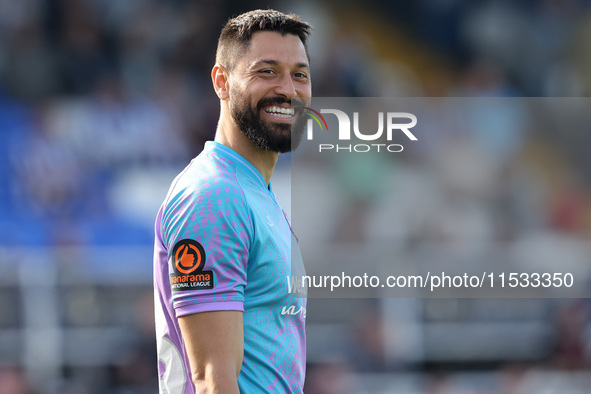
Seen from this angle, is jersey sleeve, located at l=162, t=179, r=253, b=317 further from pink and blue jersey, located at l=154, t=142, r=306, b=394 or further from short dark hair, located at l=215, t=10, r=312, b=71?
short dark hair, located at l=215, t=10, r=312, b=71

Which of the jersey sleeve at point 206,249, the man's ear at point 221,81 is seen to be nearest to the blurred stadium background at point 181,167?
the man's ear at point 221,81

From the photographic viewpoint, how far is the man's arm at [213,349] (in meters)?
2.00

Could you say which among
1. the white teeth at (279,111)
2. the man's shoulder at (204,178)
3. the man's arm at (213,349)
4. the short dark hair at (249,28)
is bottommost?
the man's arm at (213,349)

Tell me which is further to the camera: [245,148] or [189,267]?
[245,148]

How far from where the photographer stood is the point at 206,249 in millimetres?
2033

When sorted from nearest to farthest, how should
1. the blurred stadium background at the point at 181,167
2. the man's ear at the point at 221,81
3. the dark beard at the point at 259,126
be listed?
the dark beard at the point at 259,126
the man's ear at the point at 221,81
the blurred stadium background at the point at 181,167

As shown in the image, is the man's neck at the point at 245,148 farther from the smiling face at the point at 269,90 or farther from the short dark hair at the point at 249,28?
the short dark hair at the point at 249,28

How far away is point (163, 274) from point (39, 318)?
15.4 ft

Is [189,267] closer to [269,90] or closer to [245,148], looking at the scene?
[245,148]

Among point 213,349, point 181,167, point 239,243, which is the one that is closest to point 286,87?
point 239,243

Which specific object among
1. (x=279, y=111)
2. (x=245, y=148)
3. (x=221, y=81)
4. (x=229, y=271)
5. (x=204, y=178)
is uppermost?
(x=221, y=81)

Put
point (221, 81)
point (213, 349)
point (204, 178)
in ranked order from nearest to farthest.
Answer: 1. point (213, 349)
2. point (204, 178)
3. point (221, 81)

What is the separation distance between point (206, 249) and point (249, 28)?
77 cm

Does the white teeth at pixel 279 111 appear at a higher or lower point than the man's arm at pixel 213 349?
higher
